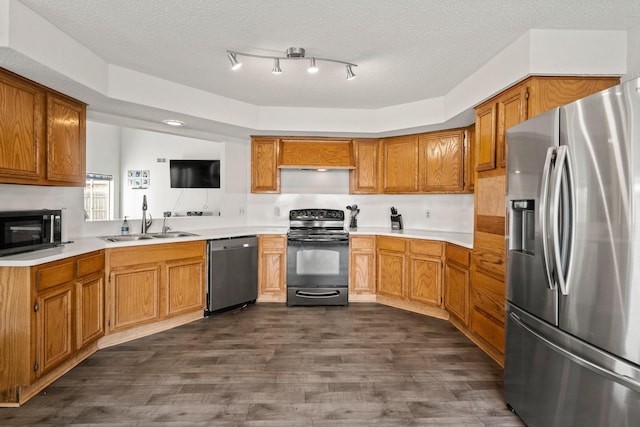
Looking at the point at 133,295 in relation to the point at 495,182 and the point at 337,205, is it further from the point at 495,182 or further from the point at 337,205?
the point at 495,182

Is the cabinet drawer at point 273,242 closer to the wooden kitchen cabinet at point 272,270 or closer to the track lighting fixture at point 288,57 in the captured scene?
the wooden kitchen cabinet at point 272,270

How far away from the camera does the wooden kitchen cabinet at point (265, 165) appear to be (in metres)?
4.56

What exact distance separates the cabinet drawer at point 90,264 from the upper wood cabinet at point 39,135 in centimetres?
68

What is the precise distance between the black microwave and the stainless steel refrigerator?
10.9 ft

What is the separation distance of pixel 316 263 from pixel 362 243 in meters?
0.64

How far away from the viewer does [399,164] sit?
448 cm

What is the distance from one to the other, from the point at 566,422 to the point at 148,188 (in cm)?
537

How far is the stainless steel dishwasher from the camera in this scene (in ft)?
12.4

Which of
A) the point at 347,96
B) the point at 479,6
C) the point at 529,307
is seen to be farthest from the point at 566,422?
Answer: the point at 347,96

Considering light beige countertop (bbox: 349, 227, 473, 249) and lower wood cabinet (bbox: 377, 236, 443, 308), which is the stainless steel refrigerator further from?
lower wood cabinet (bbox: 377, 236, 443, 308)

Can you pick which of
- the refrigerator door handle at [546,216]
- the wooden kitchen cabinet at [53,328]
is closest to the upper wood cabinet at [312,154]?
the wooden kitchen cabinet at [53,328]

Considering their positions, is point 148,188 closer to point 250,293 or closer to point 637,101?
point 250,293

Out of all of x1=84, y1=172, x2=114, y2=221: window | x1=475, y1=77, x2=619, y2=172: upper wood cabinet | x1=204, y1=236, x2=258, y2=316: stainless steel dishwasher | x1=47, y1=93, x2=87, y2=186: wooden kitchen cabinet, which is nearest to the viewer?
x1=475, y1=77, x2=619, y2=172: upper wood cabinet

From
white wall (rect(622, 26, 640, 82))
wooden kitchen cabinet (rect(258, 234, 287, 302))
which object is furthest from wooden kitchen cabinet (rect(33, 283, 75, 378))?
white wall (rect(622, 26, 640, 82))
